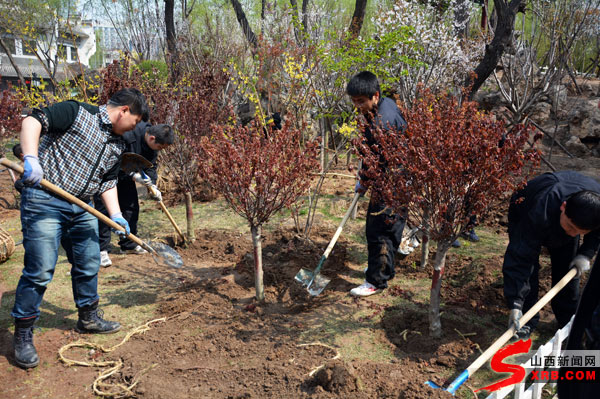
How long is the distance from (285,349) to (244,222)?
11.4ft

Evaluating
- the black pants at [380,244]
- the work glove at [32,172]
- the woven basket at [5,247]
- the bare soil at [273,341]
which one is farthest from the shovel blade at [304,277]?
the woven basket at [5,247]

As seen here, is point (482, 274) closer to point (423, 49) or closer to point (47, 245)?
point (47, 245)

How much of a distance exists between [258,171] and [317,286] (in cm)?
131

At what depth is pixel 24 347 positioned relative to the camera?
10.1ft

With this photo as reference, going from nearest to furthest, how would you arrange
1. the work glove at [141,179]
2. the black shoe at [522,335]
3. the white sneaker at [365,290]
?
the black shoe at [522,335] → the white sneaker at [365,290] → the work glove at [141,179]

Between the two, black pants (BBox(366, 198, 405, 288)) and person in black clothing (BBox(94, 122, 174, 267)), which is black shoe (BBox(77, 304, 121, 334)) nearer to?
person in black clothing (BBox(94, 122, 174, 267))

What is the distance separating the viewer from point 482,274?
14.5ft

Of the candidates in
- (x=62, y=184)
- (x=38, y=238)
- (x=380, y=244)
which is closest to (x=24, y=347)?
(x=38, y=238)

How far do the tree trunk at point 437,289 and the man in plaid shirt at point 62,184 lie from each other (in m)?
2.55

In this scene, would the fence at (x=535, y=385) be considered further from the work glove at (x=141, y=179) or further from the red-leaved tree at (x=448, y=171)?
→ the work glove at (x=141, y=179)

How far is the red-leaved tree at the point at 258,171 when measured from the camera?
3590 mm

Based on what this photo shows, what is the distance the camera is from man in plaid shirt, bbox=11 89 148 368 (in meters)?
2.98

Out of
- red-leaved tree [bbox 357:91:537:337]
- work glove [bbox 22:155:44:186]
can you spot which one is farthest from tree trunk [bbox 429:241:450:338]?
work glove [bbox 22:155:44:186]

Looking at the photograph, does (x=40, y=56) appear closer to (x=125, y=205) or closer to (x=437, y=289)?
→ (x=125, y=205)
